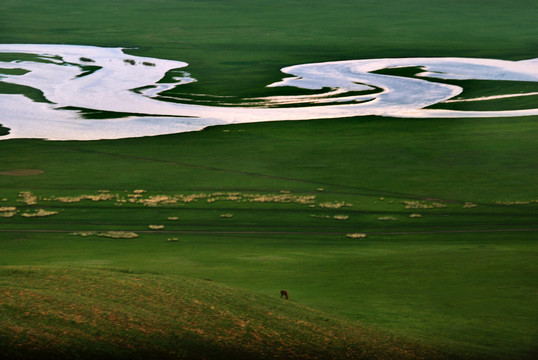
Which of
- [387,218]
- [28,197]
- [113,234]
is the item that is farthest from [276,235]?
[28,197]

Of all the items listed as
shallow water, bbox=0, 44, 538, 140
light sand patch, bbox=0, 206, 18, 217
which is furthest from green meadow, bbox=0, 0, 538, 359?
shallow water, bbox=0, 44, 538, 140

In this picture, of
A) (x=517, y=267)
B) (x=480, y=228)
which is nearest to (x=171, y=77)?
(x=480, y=228)

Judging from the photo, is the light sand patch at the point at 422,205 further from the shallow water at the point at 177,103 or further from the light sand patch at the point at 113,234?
the shallow water at the point at 177,103

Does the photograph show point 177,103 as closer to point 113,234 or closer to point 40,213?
point 40,213

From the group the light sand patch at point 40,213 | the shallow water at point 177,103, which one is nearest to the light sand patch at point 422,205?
the light sand patch at point 40,213

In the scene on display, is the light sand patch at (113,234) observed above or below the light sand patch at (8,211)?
below
